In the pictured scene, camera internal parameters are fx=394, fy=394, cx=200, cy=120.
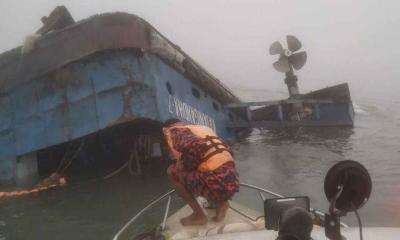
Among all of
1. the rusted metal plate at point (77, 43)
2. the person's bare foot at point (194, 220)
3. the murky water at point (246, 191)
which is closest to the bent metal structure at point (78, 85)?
the rusted metal plate at point (77, 43)

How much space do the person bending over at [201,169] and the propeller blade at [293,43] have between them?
34.1ft

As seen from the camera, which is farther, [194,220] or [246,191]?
[246,191]

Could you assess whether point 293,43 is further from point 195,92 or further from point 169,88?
point 169,88

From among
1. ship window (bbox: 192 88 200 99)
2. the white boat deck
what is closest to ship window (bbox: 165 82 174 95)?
ship window (bbox: 192 88 200 99)

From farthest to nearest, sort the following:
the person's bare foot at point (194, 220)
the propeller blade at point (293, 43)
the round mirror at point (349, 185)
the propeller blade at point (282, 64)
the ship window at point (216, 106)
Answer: the propeller blade at point (282, 64) < the propeller blade at point (293, 43) < the ship window at point (216, 106) < the person's bare foot at point (194, 220) < the round mirror at point (349, 185)

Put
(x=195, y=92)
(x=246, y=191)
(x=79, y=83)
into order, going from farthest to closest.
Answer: (x=195, y=92)
(x=79, y=83)
(x=246, y=191)

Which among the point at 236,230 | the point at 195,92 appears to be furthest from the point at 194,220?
the point at 195,92

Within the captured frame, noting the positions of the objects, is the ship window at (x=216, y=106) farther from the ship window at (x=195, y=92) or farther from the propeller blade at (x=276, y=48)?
the propeller blade at (x=276, y=48)

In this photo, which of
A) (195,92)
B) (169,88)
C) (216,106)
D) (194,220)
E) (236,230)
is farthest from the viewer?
(216,106)

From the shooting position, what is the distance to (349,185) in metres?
2.05

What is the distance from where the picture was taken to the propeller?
14367 mm

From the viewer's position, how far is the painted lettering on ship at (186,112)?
348 inches

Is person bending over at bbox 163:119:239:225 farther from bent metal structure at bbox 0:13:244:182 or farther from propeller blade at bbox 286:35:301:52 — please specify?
propeller blade at bbox 286:35:301:52

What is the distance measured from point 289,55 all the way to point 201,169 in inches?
423
